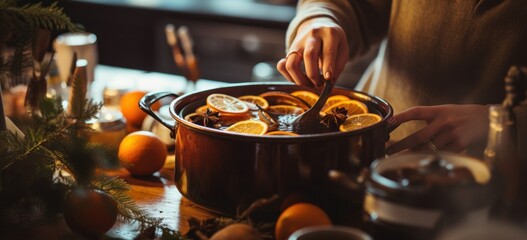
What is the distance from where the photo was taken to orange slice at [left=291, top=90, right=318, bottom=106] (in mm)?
1543

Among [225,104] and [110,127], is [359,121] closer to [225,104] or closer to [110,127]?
[225,104]

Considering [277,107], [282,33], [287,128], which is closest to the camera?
A: [287,128]

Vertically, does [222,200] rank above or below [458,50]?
below

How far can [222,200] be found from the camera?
129cm

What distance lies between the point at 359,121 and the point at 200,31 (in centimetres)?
279

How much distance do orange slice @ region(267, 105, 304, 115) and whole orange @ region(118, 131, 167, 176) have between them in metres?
0.25

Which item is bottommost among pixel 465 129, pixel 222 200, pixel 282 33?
pixel 282 33

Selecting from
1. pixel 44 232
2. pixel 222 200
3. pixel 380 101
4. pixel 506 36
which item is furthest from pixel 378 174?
pixel 506 36

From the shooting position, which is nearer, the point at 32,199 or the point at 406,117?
the point at 32,199

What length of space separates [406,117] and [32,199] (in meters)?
0.69

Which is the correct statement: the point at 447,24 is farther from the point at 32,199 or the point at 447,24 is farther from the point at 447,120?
the point at 32,199

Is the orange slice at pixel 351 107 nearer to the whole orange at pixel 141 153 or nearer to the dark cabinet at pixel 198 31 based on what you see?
the whole orange at pixel 141 153

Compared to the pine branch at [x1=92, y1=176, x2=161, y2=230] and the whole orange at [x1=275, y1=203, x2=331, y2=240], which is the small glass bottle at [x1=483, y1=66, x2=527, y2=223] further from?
the pine branch at [x1=92, y1=176, x2=161, y2=230]

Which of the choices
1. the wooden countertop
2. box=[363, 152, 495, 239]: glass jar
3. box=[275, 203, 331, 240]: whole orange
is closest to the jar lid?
the wooden countertop
